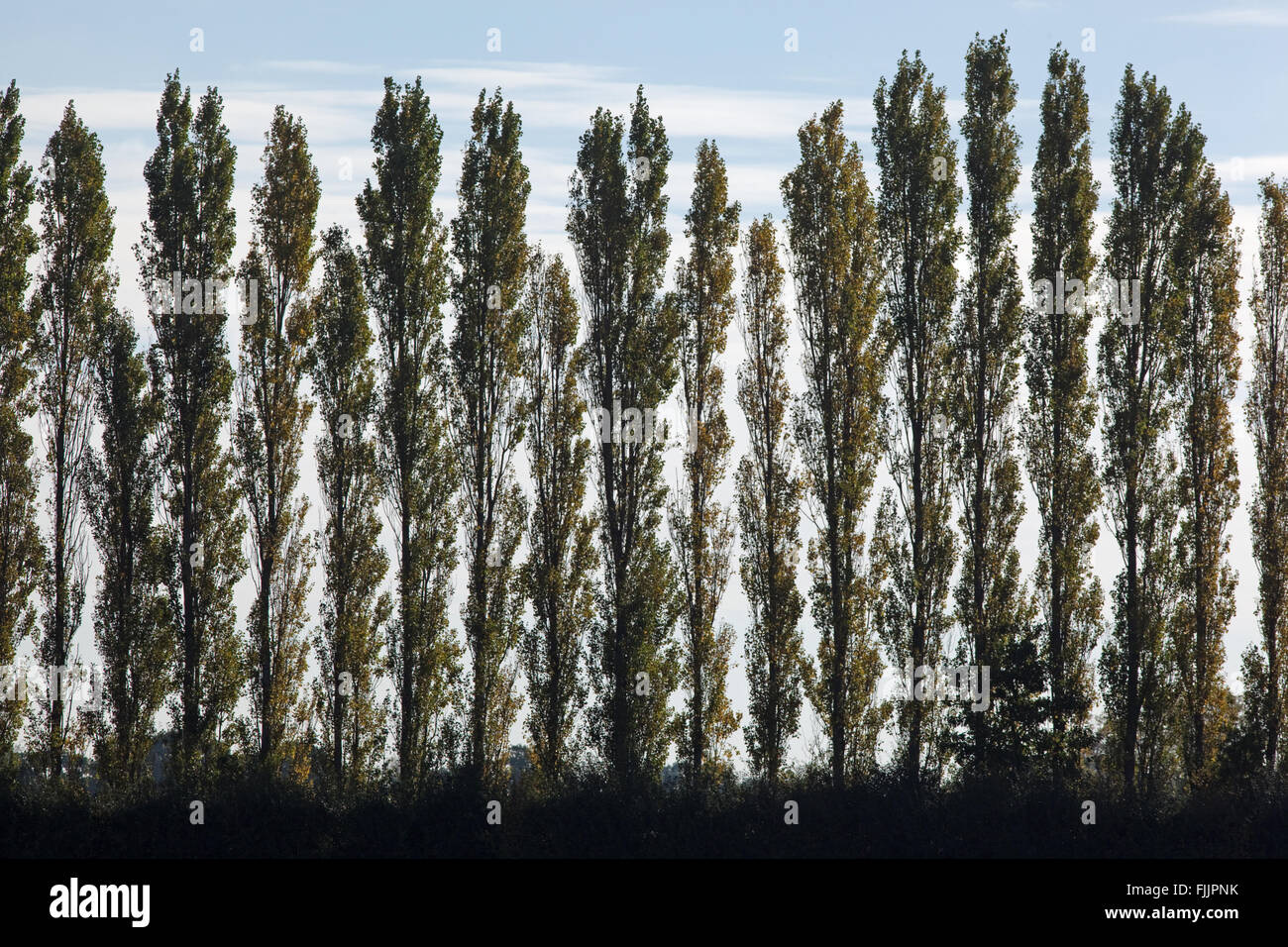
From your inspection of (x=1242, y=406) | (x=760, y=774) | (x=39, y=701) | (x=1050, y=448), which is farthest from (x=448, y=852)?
(x=1242, y=406)

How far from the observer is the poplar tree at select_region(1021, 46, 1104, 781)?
30391mm

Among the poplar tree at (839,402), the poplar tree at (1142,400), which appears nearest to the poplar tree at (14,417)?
the poplar tree at (839,402)

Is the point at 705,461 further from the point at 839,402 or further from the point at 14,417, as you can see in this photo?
the point at 14,417

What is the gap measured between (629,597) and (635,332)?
20.1 feet

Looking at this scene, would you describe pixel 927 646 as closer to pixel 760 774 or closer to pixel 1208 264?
pixel 760 774

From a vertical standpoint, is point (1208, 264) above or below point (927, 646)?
above

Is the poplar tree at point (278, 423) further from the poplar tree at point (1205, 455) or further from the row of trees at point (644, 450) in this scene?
the poplar tree at point (1205, 455)

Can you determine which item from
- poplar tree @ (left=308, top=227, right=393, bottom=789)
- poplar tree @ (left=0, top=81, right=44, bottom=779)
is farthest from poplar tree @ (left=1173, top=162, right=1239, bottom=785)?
poplar tree @ (left=0, top=81, right=44, bottom=779)

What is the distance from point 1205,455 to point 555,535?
1516cm

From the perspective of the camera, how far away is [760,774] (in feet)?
97.5

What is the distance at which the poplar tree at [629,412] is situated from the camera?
30.0 m

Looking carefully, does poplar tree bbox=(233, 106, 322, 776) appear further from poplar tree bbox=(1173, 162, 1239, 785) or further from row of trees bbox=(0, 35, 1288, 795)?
poplar tree bbox=(1173, 162, 1239, 785)

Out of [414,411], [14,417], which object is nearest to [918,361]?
[414,411]
